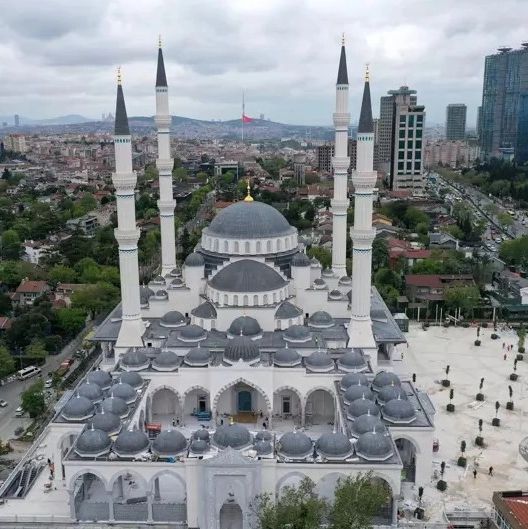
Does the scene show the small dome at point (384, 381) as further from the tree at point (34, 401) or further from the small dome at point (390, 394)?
the tree at point (34, 401)

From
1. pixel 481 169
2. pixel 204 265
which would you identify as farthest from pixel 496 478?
pixel 481 169

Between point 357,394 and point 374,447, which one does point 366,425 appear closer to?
point 374,447

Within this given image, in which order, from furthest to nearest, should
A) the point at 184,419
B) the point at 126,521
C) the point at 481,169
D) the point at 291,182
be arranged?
the point at 481,169 → the point at 291,182 → the point at 184,419 → the point at 126,521

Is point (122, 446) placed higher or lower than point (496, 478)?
higher

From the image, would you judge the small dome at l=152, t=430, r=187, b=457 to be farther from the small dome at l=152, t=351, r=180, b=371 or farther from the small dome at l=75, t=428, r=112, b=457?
the small dome at l=152, t=351, r=180, b=371

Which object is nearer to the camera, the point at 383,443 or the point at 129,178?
the point at 383,443

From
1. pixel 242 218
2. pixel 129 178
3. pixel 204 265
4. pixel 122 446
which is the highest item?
pixel 129 178

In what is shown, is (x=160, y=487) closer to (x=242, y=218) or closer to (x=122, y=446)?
(x=122, y=446)
